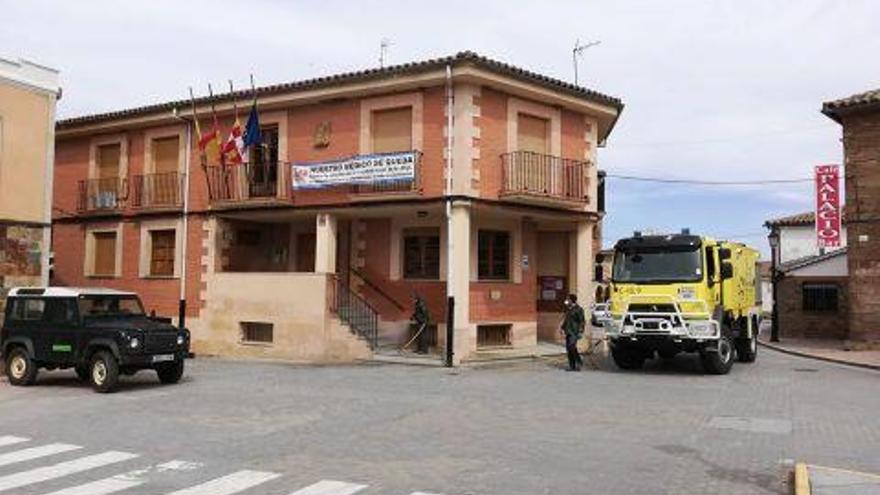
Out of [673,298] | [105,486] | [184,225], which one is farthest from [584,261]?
[105,486]

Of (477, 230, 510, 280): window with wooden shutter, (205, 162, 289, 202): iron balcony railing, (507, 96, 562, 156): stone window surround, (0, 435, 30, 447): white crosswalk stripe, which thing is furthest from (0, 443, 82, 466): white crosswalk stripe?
(205, 162, 289, 202): iron balcony railing

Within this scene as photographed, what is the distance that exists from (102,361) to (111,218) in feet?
39.6

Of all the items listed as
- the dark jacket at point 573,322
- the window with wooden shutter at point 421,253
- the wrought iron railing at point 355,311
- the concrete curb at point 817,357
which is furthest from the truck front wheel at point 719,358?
the wrought iron railing at point 355,311

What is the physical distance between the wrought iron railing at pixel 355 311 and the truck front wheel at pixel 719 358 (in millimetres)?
7848

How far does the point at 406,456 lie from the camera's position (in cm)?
901

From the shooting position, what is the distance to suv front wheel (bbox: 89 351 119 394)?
14422 millimetres

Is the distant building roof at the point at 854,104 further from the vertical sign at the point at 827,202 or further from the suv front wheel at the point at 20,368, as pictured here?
the suv front wheel at the point at 20,368

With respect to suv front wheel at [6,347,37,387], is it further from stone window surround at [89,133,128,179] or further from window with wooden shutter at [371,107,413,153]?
stone window surround at [89,133,128,179]

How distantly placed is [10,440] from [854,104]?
73.5ft

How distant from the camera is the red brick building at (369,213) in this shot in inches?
783

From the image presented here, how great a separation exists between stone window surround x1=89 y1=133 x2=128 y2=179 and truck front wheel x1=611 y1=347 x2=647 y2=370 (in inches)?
622

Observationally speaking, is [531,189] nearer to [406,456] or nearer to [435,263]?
[435,263]

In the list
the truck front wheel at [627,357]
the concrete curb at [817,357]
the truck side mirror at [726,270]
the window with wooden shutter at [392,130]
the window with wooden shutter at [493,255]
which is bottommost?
the concrete curb at [817,357]

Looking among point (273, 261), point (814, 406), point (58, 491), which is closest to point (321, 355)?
point (273, 261)
